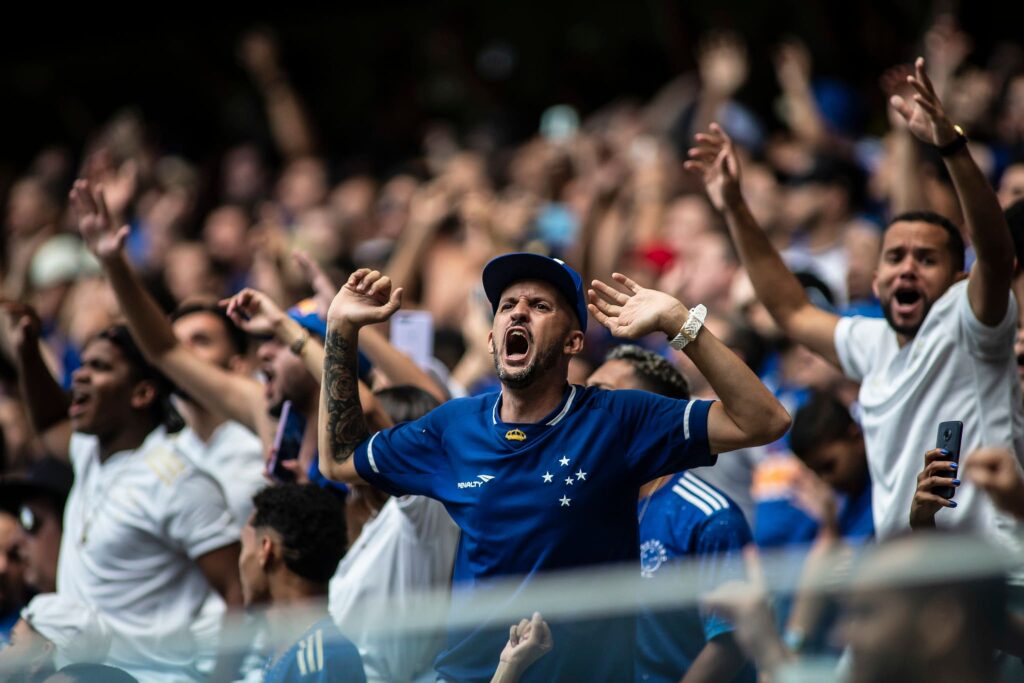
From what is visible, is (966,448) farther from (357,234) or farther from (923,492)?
(357,234)

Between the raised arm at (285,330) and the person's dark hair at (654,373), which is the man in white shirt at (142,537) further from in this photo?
the person's dark hair at (654,373)

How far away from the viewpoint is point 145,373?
574 centimetres

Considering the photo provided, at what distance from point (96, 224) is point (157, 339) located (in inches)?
21.2

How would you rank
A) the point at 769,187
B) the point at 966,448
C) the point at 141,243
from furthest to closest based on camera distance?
the point at 141,243 → the point at 769,187 → the point at 966,448

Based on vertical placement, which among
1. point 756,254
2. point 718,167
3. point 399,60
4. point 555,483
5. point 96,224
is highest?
point 399,60

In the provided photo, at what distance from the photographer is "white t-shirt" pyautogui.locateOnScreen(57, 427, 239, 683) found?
5.23 metres

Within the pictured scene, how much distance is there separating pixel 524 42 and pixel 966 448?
9599 millimetres

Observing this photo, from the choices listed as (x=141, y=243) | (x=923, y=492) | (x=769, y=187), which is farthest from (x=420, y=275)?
(x=923, y=492)

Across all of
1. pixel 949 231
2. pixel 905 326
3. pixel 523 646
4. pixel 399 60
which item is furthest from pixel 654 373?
pixel 399 60

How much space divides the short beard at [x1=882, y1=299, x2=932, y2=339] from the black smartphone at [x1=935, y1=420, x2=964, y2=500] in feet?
2.83

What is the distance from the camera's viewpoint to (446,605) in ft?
12.3

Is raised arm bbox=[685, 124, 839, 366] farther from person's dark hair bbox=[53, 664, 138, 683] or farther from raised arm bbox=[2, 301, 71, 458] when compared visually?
raised arm bbox=[2, 301, 71, 458]

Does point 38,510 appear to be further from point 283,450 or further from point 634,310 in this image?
point 634,310

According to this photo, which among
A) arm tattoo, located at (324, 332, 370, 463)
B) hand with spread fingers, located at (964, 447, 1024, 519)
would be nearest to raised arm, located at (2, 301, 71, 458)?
arm tattoo, located at (324, 332, 370, 463)
